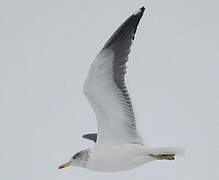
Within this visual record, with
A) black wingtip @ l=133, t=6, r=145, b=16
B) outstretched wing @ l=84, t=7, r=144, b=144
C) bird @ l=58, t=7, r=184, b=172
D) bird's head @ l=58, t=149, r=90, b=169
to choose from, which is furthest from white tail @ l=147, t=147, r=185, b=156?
black wingtip @ l=133, t=6, r=145, b=16

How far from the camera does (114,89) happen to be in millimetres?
7629

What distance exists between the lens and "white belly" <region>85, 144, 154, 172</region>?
759cm

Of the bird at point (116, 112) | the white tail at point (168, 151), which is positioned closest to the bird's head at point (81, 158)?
the bird at point (116, 112)

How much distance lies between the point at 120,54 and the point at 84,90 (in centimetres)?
49

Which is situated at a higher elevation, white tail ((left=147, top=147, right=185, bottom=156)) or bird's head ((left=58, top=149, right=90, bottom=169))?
white tail ((left=147, top=147, right=185, bottom=156))

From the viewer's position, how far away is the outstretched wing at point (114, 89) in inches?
295

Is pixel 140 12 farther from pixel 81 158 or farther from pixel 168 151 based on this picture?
pixel 81 158

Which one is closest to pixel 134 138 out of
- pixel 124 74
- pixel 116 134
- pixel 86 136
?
pixel 116 134

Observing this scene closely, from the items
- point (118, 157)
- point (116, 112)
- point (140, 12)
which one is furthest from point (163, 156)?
point (140, 12)

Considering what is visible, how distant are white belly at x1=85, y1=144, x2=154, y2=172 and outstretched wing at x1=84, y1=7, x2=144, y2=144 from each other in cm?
10

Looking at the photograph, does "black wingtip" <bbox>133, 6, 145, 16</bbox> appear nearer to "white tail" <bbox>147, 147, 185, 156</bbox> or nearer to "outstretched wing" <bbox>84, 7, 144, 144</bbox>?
"outstretched wing" <bbox>84, 7, 144, 144</bbox>

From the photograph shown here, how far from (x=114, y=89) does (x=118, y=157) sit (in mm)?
654

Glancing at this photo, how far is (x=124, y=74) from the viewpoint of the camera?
7.62m

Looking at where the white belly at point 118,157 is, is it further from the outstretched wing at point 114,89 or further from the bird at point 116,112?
the outstretched wing at point 114,89
